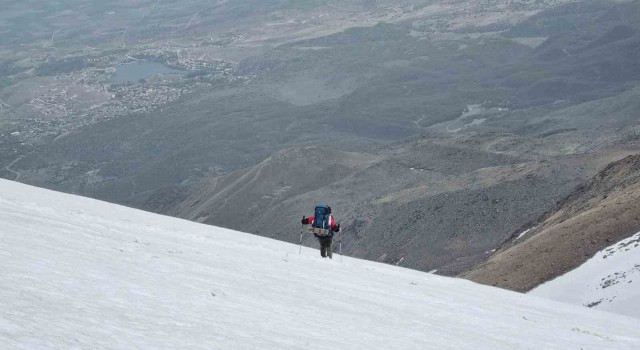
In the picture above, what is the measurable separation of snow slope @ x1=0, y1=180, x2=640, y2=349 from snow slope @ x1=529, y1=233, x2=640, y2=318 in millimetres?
3306

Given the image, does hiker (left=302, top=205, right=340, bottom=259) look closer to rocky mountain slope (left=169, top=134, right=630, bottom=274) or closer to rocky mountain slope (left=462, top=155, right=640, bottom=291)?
rocky mountain slope (left=462, top=155, right=640, bottom=291)

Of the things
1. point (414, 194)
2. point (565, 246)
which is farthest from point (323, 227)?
point (414, 194)

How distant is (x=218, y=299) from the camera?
10.8m

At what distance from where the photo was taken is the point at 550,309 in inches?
682

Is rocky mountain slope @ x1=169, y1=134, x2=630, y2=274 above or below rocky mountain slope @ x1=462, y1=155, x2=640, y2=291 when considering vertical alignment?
below

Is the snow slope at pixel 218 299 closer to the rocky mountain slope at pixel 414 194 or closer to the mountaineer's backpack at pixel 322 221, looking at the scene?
the mountaineer's backpack at pixel 322 221

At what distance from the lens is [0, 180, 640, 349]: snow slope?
8.28 m

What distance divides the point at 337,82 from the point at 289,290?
16102 centimetres

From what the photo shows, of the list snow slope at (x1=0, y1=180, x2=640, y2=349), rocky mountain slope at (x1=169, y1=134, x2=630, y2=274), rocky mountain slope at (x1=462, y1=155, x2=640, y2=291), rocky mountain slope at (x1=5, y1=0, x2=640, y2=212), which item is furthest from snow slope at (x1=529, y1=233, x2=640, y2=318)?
rocky mountain slope at (x1=5, y1=0, x2=640, y2=212)

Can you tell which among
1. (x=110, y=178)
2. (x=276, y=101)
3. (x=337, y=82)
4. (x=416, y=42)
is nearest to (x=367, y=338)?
(x=110, y=178)

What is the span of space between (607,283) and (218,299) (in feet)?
49.2

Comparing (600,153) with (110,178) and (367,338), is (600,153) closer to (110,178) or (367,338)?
(367,338)

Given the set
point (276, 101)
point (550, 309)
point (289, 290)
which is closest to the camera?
point (289, 290)

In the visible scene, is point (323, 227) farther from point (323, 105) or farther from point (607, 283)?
point (323, 105)
